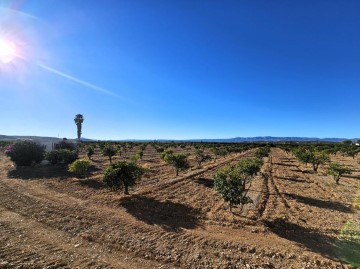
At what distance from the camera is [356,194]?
19.2 m

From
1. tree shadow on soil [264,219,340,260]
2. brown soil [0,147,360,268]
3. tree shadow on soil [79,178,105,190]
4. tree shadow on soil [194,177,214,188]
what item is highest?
tree shadow on soil [79,178,105,190]

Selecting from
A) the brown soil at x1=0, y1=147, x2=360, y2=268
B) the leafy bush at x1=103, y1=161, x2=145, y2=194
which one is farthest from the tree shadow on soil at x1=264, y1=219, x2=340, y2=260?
the leafy bush at x1=103, y1=161, x2=145, y2=194

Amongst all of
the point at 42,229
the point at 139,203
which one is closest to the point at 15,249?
the point at 42,229

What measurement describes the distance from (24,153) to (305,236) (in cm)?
3127

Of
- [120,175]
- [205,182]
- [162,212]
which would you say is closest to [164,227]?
[162,212]

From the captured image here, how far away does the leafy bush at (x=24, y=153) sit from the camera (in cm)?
2884

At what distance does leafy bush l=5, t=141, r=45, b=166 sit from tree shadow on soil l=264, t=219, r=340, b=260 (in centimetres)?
2923

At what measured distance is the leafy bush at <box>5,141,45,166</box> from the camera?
94.6 feet

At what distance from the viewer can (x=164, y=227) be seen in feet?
35.9

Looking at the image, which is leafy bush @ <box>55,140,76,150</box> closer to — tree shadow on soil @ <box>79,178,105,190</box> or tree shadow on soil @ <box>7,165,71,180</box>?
tree shadow on soil @ <box>7,165,71,180</box>

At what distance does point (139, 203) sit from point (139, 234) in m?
4.50

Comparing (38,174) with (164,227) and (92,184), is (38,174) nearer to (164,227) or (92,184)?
(92,184)

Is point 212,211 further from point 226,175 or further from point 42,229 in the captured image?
point 42,229

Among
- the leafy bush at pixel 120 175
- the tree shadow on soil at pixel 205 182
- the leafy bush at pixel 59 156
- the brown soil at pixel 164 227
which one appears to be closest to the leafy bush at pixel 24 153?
the leafy bush at pixel 59 156
